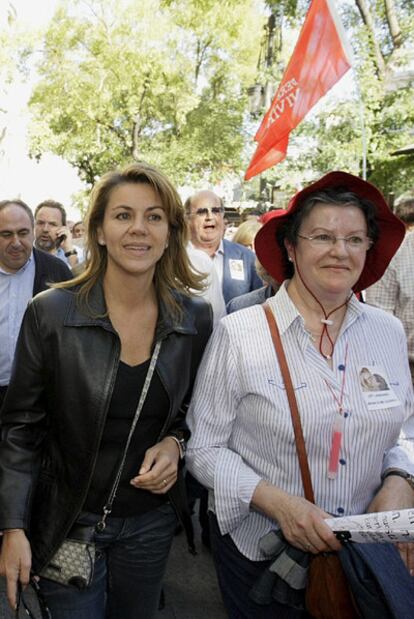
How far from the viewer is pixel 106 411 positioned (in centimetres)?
183

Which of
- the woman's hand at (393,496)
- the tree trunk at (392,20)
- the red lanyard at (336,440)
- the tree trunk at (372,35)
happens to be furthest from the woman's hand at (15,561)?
the tree trunk at (392,20)

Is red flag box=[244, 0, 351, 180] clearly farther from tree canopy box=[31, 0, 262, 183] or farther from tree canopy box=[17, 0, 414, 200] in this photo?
tree canopy box=[31, 0, 262, 183]

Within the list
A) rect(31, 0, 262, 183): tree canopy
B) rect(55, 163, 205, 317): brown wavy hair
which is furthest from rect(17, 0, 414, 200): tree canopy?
rect(55, 163, 205, 317): brown wavy hair

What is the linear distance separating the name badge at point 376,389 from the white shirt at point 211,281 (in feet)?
6.77

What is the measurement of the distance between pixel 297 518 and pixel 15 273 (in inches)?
111

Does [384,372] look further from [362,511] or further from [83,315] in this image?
[83,315]

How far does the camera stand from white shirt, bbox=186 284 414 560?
1.78m

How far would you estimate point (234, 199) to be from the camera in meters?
34.6

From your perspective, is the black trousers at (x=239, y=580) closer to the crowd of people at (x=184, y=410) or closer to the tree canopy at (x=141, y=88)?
the crowd of people at (x=184, y=410)

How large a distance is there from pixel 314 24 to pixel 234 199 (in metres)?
28.6

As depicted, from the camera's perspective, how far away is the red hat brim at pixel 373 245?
6.27 feet

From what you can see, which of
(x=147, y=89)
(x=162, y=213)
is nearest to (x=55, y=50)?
(x=147, y=89)

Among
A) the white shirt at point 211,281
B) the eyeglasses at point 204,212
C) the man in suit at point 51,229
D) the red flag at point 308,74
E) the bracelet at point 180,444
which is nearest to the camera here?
the bracelet at point 180,444

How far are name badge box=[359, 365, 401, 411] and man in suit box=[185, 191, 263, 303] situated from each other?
8.93 feet
